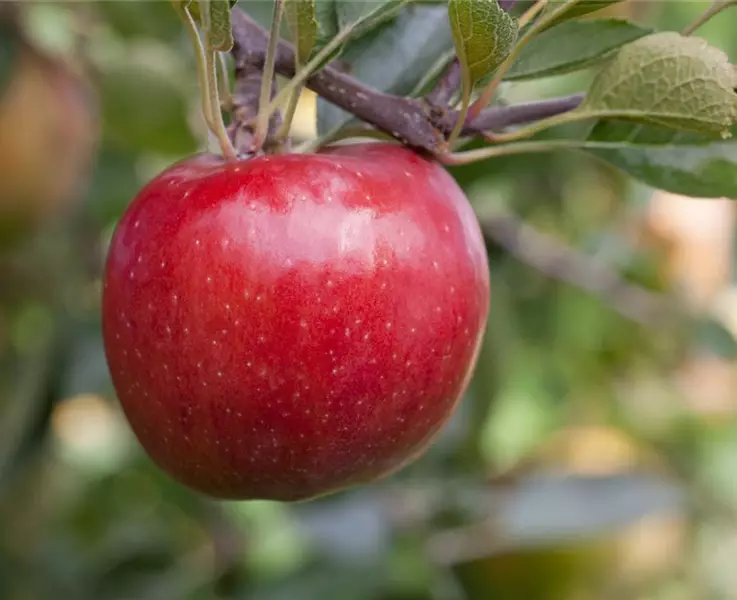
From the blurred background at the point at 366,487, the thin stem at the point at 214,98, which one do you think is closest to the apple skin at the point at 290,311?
the thin stem at the point at 214,98

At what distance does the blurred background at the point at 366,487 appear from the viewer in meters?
1.00

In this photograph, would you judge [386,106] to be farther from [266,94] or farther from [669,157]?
[669,157]

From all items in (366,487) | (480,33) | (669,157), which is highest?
(480,33)

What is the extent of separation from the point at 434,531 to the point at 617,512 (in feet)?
0.70

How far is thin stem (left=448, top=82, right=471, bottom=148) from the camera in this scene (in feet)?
1.29

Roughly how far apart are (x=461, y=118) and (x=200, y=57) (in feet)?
0.37

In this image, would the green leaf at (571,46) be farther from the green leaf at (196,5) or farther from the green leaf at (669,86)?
the green leaf at (196,5)

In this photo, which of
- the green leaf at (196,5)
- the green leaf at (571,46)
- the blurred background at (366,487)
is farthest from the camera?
the blurred background at (366,487)

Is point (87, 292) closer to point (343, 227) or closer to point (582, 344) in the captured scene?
point (582, 344)

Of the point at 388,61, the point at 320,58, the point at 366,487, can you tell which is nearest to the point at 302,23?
the point at 320,58

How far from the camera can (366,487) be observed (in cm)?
108

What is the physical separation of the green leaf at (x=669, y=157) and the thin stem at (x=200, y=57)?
0.20m

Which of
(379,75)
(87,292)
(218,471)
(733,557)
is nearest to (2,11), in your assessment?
(87,292)

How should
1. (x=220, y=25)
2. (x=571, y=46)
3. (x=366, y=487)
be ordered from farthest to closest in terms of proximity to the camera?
(x=366, y=487) < (x=571, y=46) < (x=220, y=25)
